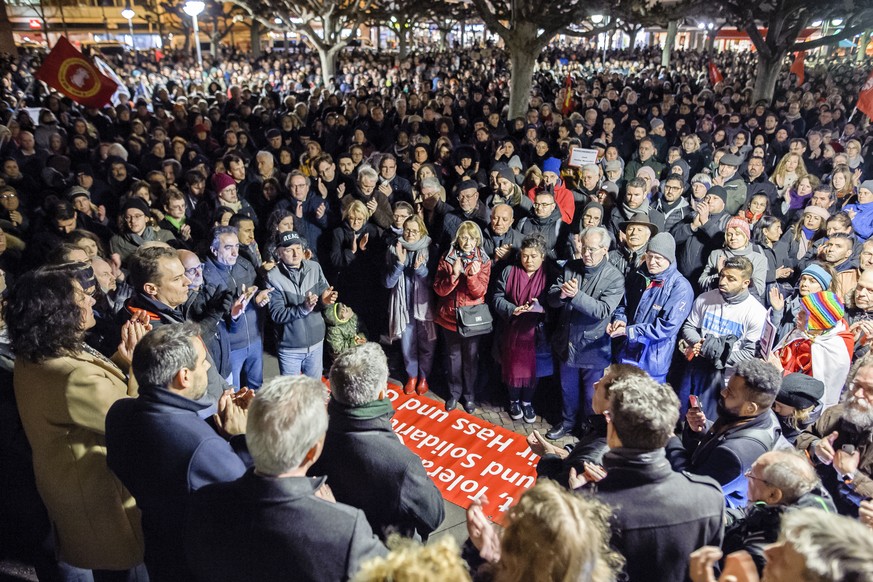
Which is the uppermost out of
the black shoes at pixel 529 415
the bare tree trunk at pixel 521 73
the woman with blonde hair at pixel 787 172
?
the bare tree trunk at pixel 521 73

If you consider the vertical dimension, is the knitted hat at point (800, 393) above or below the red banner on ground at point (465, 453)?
above

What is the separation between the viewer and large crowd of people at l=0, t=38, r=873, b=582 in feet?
6.83

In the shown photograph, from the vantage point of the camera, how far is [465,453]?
16.2 ft

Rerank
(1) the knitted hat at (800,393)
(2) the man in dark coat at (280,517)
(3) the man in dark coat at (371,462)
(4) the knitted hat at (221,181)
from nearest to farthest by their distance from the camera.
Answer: (2) the man in dark coat at (280,517), (3) the man in dark coat at (371,462), (1) the knitted hat at (800,393), (4) the knitted hat at (221,181)

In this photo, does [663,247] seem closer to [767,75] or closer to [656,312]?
[656,312]

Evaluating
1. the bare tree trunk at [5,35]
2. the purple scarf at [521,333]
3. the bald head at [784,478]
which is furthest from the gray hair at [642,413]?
the bare tree trunk at [5,35]

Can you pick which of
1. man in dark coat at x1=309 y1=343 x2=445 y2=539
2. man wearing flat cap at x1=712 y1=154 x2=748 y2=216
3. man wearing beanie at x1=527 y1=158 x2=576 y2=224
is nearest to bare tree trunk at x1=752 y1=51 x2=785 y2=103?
man wearing flat cap at x1=712 y1=154 x2=748 y2=216

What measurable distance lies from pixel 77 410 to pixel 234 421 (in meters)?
0.69

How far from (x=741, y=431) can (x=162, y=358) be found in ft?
9.36

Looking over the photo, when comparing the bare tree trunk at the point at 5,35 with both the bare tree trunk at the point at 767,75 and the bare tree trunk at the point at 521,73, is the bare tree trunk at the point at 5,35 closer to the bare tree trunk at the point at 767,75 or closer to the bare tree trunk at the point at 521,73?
the bare tree trunk at the point at 521,73

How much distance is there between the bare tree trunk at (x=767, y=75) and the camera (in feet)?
51.2

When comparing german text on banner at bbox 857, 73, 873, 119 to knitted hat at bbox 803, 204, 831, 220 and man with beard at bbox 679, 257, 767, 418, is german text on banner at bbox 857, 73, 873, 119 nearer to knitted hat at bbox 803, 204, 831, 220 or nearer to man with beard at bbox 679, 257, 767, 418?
knitted hat at bbox 803, 204, 831, 220

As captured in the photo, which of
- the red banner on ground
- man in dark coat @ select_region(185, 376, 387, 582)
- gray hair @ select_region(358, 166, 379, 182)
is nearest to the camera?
man in dark coat @ select_region(185, 376, 387, 582)

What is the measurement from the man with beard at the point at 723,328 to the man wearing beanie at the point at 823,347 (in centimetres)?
27
